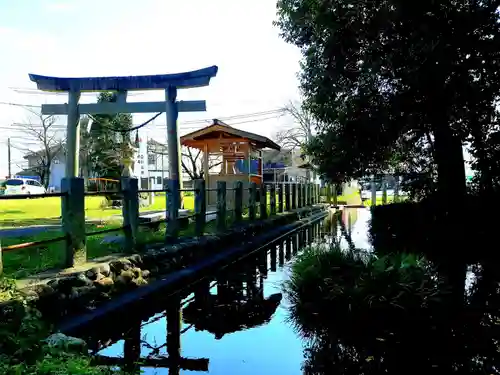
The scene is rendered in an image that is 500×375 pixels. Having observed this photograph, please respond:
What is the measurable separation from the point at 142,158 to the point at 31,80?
50.7 feet

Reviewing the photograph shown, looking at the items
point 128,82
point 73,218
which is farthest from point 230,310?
point 128,82

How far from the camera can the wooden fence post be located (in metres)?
5.66

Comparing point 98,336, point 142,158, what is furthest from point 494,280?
point 142,158

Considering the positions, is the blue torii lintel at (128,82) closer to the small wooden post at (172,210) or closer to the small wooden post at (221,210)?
the small wooden post at (221,210)

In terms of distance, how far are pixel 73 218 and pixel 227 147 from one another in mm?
15130

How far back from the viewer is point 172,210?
8484mm

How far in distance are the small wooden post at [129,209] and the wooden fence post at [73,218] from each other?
117 cm

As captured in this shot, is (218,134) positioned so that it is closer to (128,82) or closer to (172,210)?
(128,82)

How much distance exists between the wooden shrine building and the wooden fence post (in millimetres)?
12323

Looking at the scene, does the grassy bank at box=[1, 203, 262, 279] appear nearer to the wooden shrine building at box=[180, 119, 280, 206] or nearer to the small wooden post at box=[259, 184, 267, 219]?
the small wooden post at box=[259, 184, 267, 219]

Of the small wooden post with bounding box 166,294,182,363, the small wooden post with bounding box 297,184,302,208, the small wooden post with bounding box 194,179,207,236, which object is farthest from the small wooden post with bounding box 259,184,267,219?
the small wooden post with bounding box 166,294,182,363

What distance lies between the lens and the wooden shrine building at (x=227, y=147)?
1906cm

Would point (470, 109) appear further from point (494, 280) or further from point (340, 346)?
point (340, 346)

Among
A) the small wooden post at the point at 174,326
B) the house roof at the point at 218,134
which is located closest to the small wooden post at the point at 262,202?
the house roof at the point at 218,134
